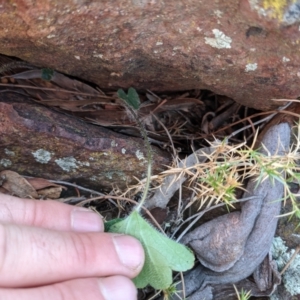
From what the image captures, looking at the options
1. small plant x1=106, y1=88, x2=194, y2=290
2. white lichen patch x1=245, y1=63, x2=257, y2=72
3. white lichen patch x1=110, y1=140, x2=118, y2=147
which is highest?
white lichen patch x1=245, y1=63, x2=257, y2=72

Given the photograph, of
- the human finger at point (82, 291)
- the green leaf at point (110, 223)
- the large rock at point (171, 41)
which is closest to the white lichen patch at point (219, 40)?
the large rock at point (171, 41)

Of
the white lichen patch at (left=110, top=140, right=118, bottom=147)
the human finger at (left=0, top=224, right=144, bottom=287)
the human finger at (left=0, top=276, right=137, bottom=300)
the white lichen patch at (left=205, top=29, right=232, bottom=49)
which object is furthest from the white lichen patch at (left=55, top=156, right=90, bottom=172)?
the white lichen patch at (left=205, top=29, right=232, bottom=49)

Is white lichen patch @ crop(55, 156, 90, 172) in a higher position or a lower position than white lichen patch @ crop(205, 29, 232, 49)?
lower

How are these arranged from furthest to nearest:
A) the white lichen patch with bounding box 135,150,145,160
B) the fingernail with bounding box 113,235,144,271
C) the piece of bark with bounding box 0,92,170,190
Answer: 1. the white lichen patch with bounding box 135,150,145,160
2. the piece of bark with bounding box 0,92,170,190
3. the fingernail with bounding box 113,235,144,271

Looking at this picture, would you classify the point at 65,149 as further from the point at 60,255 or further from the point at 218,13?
the point at 218,13

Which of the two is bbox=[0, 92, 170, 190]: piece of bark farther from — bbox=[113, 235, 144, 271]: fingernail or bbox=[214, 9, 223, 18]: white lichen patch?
bbox=[214, 9, 223, 18]: white lichen patch

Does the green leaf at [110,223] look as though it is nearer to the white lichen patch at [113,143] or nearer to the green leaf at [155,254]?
the green leaf at [155,254]

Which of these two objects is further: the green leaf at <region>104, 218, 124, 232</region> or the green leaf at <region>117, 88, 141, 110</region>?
the green leaf at <region>117, 88, 141, 110</region>

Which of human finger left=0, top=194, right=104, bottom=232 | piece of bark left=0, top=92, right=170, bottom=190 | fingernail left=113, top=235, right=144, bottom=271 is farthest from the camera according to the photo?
piece of bark left=0, top=92, right=170, bottom=190
